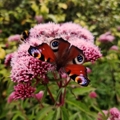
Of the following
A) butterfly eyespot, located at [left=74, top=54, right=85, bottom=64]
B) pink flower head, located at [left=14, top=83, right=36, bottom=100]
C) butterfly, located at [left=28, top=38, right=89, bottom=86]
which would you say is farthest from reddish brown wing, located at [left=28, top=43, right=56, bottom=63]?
pink flower head, located at [left=14, top=83, right=36, bottom=100]

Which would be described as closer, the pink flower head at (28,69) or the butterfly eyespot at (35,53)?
the butterfly eyespot at (35,53)

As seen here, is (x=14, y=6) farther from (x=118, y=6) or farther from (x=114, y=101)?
(x=114, y=101)

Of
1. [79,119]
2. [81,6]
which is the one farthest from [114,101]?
[81,6]

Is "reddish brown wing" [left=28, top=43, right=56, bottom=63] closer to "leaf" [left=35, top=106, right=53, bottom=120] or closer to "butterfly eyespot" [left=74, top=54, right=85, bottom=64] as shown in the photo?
"butterfly eyespot" [left=74, top=54, right=85, bottom=64]

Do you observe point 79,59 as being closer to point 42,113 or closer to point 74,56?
point 74,56

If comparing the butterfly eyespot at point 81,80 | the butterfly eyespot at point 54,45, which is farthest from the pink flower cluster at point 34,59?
the butterfly eyespot at point 81,80

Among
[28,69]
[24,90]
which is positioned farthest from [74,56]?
[24,90]

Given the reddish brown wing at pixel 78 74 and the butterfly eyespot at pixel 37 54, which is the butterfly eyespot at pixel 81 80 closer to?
the reddish brown wing at pixel 78 74
